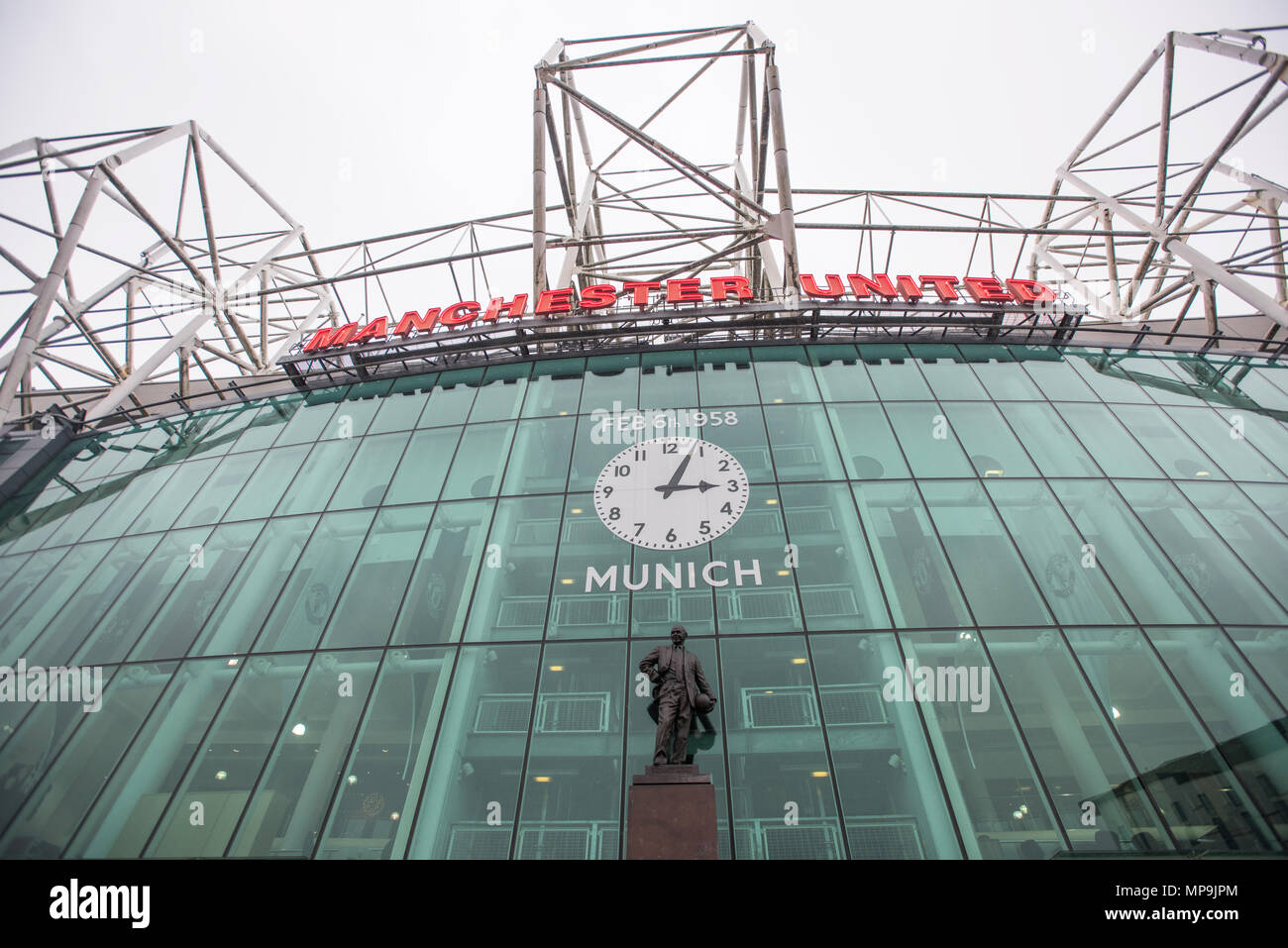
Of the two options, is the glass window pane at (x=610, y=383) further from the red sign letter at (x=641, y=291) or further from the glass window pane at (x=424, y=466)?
the glass window pane at (x=424, y=466)

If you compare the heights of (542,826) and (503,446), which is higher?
(503,446)

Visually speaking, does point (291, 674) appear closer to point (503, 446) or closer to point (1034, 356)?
point (503, 446)

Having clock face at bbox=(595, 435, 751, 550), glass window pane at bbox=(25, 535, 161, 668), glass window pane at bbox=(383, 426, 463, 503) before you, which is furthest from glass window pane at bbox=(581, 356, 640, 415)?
glass window pane at bbox=(25, 535, 161, 668)

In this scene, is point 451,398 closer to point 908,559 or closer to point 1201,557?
point 908,559

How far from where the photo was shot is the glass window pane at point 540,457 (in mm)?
17875

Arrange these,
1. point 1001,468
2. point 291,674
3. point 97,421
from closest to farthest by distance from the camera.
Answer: point 291,674
point 1001,468
point 97,421

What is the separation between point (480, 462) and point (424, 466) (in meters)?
1.84

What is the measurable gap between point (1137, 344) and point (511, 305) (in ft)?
73.3

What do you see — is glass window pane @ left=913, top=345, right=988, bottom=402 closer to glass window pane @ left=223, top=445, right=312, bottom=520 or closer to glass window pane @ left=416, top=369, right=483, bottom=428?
glass window pane @ left=416, top=369, right=483, bottom=428

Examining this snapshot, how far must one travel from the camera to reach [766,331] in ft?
70.6

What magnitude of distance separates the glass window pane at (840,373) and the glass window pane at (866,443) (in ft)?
1.65

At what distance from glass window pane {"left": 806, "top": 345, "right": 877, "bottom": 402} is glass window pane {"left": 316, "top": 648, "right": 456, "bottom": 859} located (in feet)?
44.7

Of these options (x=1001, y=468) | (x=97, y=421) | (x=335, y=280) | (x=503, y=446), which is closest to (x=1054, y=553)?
(x=1001, y=468)

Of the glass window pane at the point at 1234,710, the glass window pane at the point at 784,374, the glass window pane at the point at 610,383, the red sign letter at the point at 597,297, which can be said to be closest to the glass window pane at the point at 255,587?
the glass window pane at the point at 610,383
